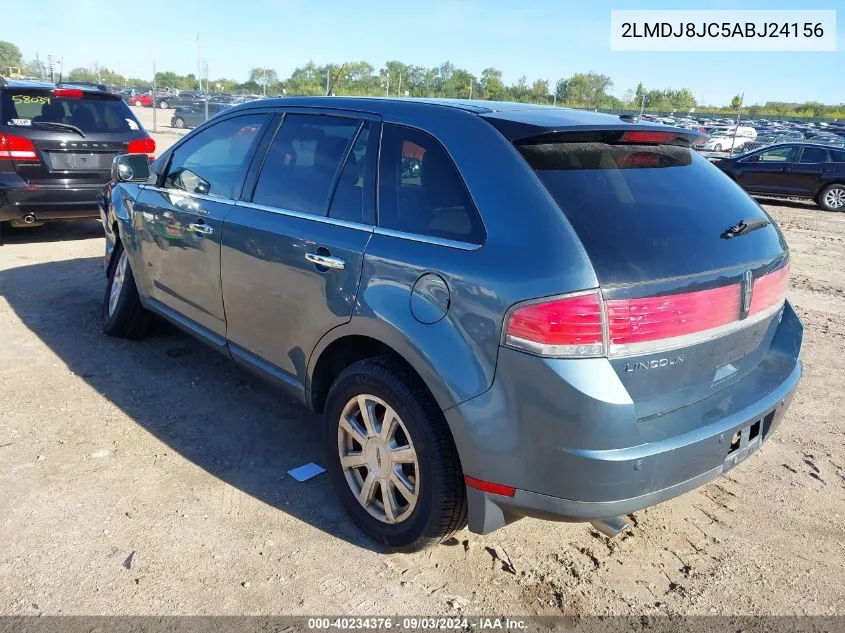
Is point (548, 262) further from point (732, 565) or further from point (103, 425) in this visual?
point (103, 425)

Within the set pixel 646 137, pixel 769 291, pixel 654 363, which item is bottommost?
pixel 654 363

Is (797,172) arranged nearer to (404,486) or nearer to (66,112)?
(66,112)

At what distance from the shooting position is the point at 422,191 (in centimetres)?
261

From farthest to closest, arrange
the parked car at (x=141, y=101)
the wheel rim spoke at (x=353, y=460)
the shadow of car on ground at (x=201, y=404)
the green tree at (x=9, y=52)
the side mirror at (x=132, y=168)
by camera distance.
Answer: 1. the green tree at (x=9, y=52)
2. the parked car at (x=141, y=101)
3. the side mirror at (x=132, y=168)
4. the shadow of car on ground at (x=201, y=404)
5. the wheel rim spoke at (x=353, y=460)

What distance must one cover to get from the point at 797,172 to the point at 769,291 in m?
14.2

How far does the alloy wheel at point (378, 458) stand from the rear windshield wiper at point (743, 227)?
1.40 m

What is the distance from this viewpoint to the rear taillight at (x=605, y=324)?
2.08m

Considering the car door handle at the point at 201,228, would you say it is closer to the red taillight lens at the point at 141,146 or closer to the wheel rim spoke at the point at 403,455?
the wheel rim spoke at the point at 403,455

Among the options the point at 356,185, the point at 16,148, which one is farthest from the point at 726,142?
the point at 356,185

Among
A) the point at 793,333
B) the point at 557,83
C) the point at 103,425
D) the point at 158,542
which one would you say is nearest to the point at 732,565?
the point at 793,333

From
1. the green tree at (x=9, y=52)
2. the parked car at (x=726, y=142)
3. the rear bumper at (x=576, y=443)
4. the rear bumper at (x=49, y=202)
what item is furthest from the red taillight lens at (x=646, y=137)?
the green tree at (x=9, y=52)

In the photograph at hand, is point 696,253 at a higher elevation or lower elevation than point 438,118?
lower

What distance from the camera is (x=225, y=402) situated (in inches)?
160

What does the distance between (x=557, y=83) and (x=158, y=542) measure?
59.5m
